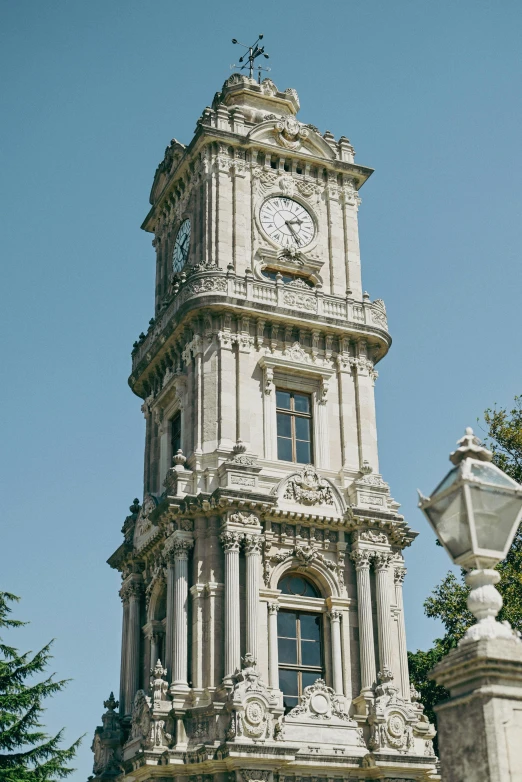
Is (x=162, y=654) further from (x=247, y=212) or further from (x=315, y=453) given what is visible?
(x=247, y=212)

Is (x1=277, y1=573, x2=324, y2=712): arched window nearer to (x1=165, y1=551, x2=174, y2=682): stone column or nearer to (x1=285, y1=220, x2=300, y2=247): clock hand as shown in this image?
(x1=165, y1=551, x2=174, y2=682): stone column

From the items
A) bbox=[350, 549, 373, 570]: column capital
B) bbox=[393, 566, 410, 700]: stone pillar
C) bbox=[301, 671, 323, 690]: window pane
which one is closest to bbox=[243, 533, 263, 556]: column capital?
bbox=[350, 549, 373, 570]: column capital

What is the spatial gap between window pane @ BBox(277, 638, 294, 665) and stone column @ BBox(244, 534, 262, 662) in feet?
5.41

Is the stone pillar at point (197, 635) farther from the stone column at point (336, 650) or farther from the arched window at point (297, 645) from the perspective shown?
the stone column at point (336, 650)

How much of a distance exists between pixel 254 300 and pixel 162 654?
11.9 metres

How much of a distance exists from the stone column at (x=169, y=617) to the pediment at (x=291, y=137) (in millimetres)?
15827

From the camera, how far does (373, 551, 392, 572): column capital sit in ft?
111

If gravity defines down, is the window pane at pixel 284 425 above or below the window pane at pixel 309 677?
above

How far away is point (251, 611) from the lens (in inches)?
1217

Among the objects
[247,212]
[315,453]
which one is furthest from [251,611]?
[247,212]

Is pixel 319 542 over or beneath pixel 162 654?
over

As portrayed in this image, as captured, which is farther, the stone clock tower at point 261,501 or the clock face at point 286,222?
the clock face at point 286,222

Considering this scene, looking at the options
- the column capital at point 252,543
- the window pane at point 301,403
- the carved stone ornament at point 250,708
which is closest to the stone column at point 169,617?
the column capital at point 252,543

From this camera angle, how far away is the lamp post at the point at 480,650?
784cm
